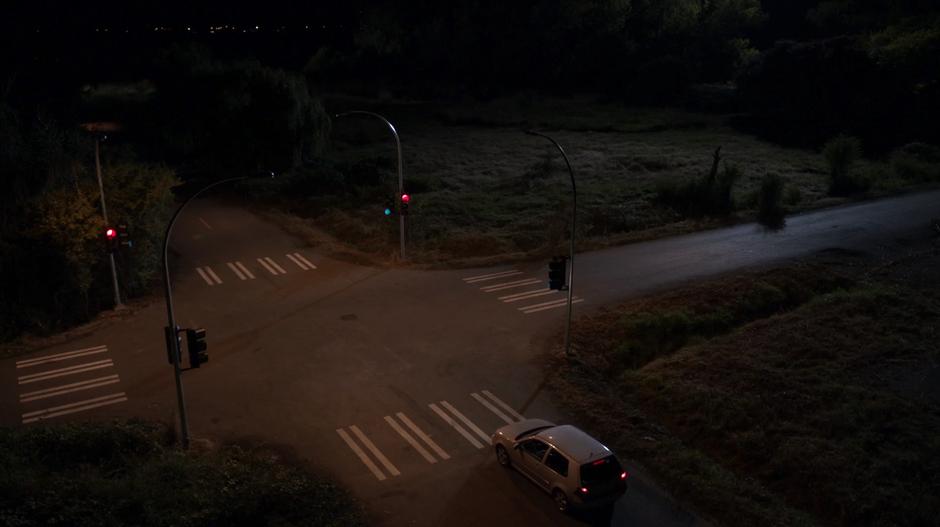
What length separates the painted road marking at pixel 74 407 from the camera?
21.0 metres

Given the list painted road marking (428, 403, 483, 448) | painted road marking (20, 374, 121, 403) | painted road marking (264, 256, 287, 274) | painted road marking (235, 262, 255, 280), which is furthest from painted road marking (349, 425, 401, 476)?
painted road marking (264, 256, 287, 274)

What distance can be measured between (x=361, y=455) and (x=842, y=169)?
4071 cm

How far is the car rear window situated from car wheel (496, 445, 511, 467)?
255 centimetres

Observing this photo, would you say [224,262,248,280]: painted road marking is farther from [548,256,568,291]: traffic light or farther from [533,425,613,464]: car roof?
[533,425,613,464]: car roof

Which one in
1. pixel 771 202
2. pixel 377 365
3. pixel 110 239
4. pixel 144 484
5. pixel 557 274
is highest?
pixel 110 239

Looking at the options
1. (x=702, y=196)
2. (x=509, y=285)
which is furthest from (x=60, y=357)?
(x=702, y=196)

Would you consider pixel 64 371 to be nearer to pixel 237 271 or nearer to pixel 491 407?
pixel 237 271

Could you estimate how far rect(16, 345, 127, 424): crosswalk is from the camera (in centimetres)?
2153

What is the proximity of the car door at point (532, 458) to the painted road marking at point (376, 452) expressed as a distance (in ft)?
9.67

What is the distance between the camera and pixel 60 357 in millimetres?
24875

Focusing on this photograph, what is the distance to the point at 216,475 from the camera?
1656 centimetres

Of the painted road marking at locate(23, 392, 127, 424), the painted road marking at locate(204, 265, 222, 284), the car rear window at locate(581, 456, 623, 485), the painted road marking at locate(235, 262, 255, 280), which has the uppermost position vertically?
the car rear window at locate(581, 456, 623, 485)

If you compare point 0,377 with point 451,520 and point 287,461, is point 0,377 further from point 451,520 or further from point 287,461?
point 451,520

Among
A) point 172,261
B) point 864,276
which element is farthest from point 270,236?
point 864,276
